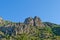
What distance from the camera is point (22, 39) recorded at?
85.1 m

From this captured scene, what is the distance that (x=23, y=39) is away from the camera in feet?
279

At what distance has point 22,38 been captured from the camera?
85.7 m

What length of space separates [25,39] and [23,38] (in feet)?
2.95

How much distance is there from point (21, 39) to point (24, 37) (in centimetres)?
137

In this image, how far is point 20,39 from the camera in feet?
282

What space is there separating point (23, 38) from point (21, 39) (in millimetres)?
850

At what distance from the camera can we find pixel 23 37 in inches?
3381

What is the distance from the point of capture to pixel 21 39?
85312mm

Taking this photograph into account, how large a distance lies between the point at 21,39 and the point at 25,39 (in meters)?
1.56

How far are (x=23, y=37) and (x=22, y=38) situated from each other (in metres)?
0.56

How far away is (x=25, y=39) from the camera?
85000 mm

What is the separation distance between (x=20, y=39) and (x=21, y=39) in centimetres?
64

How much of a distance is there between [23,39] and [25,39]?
2.48 ft
